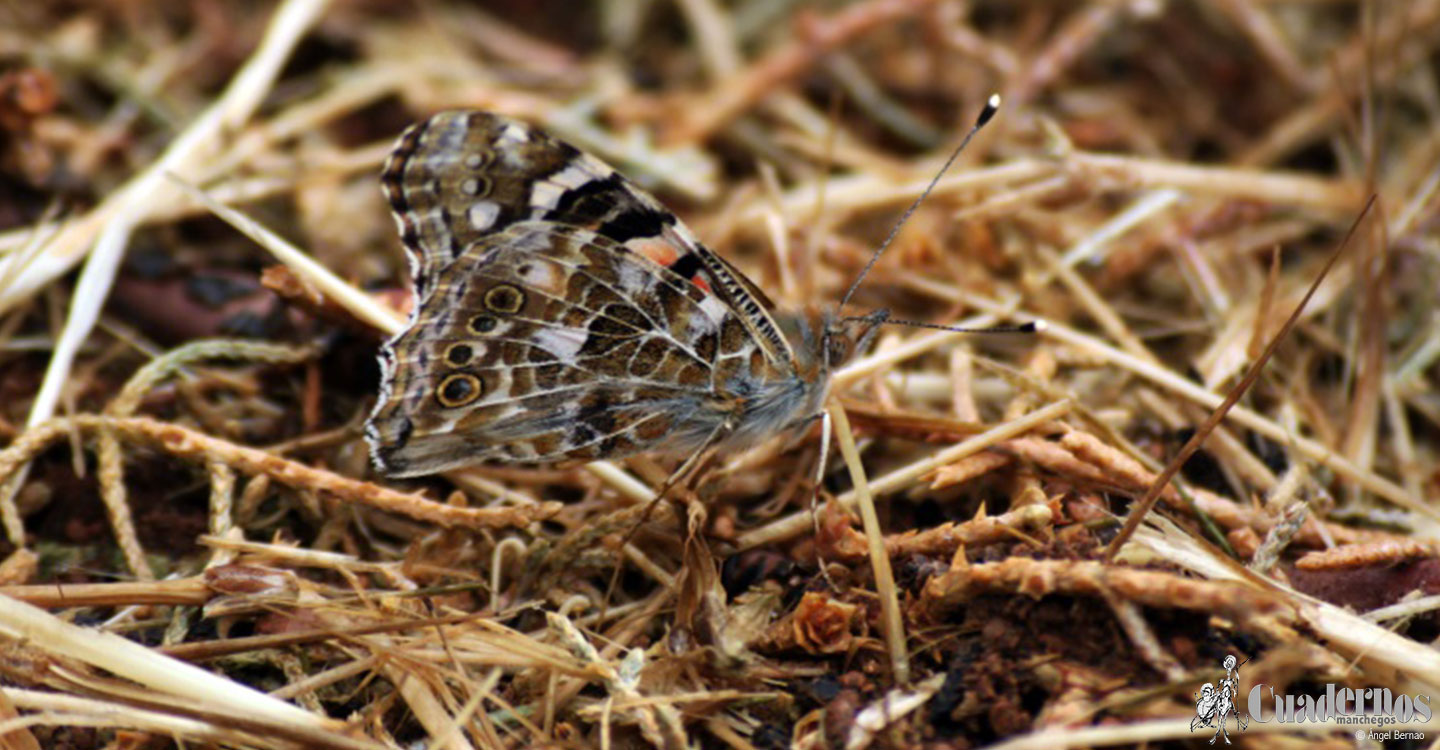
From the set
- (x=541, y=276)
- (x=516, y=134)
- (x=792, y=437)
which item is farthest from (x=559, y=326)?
(x=792, y=437)

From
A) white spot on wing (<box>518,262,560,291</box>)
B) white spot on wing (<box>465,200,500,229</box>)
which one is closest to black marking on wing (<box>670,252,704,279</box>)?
white spot on wing (<box>518,262,560,291</box>)

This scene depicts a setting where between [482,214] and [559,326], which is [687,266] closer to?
[559,326]

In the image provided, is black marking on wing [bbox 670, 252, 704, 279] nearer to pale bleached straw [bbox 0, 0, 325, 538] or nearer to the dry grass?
the dry grass

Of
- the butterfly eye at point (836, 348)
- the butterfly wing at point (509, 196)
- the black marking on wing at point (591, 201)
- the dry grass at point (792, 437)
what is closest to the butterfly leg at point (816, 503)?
the dry grass at point (792, 437)

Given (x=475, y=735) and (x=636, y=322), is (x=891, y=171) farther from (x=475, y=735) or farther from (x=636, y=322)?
(x=475, y=735)

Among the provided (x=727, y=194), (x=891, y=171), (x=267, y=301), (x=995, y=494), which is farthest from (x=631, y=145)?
(x=995, y=494)

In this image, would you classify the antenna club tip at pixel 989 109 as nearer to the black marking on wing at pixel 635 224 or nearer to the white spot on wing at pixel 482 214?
the black marking on wing at pixel 635 224
